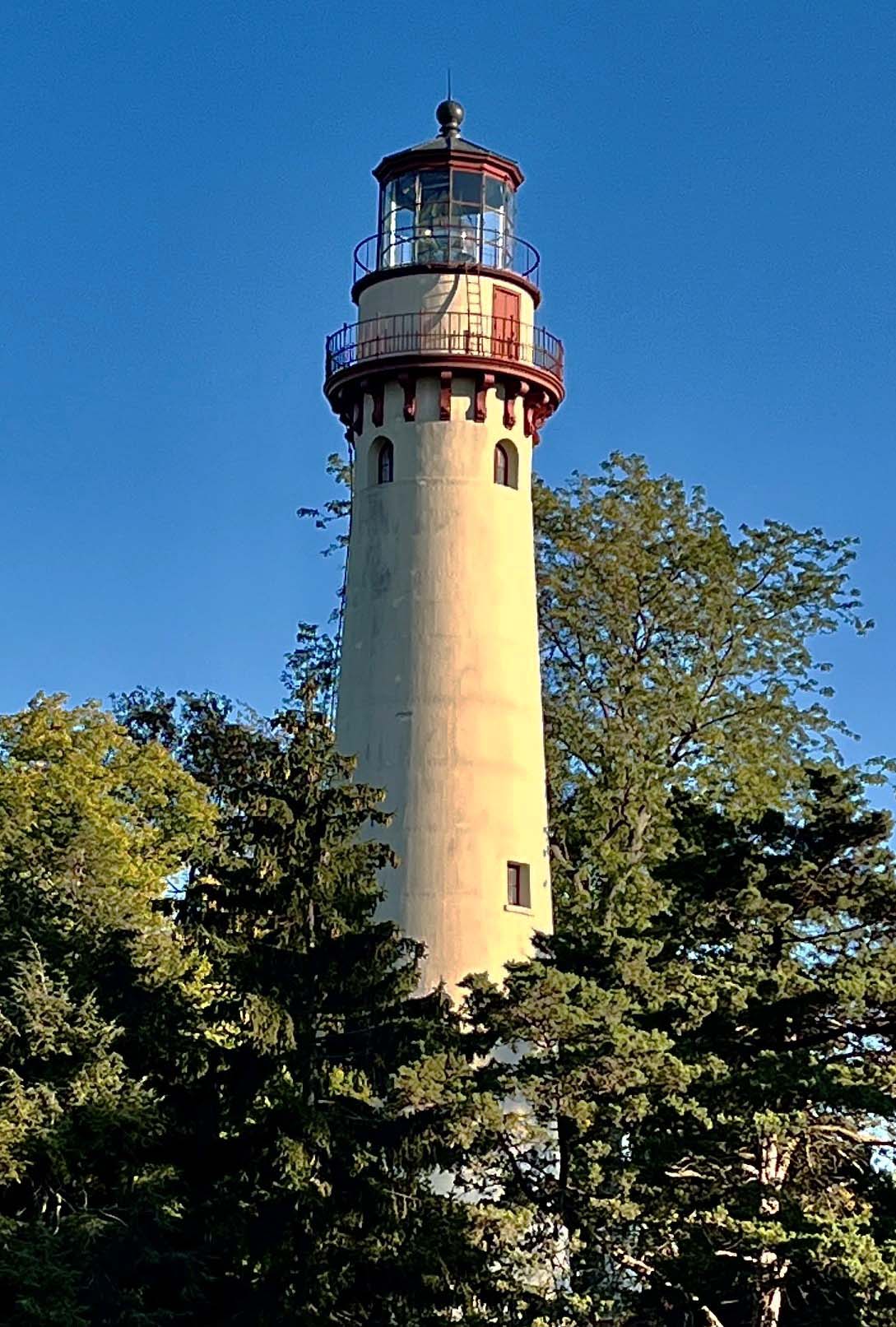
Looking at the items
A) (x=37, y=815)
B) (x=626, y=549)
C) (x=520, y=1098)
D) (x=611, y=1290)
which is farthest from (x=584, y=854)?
(x=611, y=1290)

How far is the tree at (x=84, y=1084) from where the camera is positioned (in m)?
24.5

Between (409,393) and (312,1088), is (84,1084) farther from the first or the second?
(409,393)

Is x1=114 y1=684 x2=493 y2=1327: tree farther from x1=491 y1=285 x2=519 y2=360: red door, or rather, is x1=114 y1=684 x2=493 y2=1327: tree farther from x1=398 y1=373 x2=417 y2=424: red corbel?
x1=491 y1=285 x2=519 y2=360: red door

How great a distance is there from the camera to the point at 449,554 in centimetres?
3166

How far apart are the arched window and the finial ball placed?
5099mm

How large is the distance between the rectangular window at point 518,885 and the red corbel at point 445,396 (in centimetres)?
638

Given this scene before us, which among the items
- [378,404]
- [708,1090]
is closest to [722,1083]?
[708,1090]

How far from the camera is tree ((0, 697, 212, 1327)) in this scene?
2448 cm

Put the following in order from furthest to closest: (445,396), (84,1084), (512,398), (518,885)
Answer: (512,398) → (445,396) → (518,885) → (84,1084)

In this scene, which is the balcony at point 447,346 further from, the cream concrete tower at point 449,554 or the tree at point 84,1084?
the tree at point 84,1084

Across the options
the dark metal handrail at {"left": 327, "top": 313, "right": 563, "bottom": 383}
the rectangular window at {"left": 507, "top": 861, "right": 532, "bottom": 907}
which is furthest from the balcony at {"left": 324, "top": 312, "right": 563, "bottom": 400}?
the rectangular window at {"left": 507, "top": 861, "right": 532, "bottom": 907}

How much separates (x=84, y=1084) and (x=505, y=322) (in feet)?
42.0

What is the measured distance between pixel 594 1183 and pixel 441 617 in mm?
10085

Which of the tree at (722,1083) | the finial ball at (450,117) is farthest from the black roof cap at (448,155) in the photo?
the tree at (722,1083)
